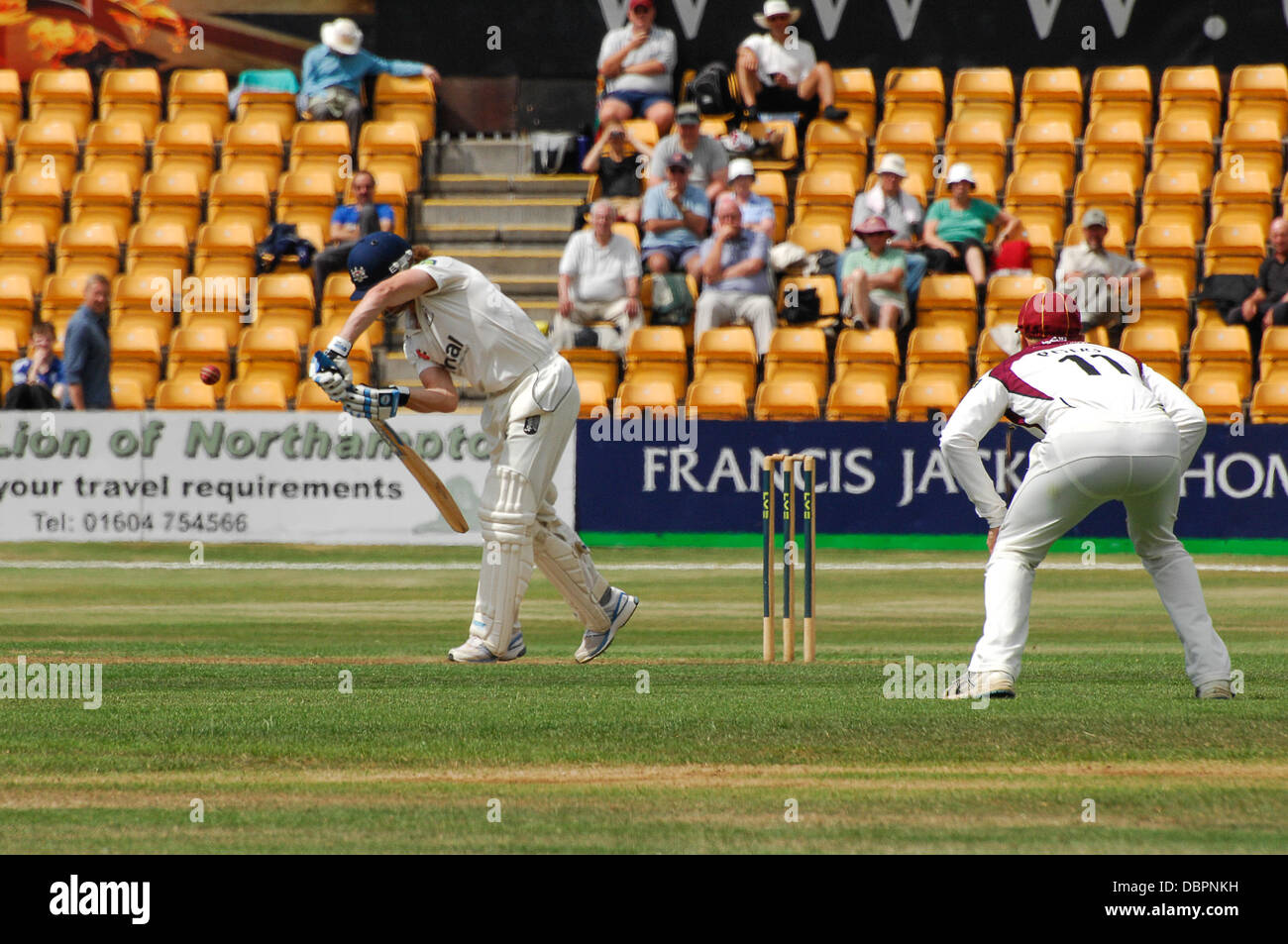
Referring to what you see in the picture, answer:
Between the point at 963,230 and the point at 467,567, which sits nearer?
the point at 467,567

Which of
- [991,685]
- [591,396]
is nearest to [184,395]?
[591,396]

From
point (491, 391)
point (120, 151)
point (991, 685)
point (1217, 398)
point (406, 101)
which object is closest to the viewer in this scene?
point (991, 685)

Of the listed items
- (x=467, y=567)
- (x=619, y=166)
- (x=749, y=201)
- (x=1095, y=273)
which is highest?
(x=619, y=166)

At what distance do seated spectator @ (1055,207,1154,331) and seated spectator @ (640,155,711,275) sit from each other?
407cm

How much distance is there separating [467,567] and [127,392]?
5.39 metres

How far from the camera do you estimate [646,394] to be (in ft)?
65.7

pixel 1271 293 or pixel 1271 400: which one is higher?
pixel 1271 293

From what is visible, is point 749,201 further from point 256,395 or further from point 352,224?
point 256,395

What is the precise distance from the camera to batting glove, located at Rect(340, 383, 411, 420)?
31.7 feet

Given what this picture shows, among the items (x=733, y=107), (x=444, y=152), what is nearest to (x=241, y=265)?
(x=444, y=152)

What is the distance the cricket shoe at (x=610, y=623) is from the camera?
407 inches

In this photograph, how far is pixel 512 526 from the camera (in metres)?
9.47
